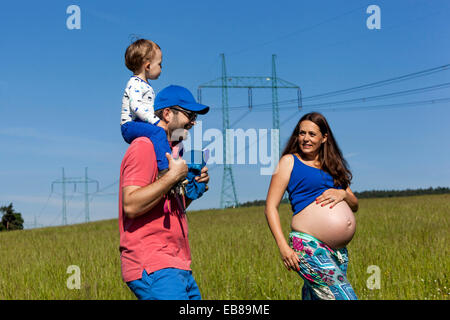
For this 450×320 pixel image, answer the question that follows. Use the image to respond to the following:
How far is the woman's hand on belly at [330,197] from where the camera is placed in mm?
3461

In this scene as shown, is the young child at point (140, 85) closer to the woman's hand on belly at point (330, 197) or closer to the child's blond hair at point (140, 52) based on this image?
the child's blond hair at point (140, 52)

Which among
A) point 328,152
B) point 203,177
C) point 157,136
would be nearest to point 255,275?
point 328,152

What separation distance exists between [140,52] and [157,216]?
117cm

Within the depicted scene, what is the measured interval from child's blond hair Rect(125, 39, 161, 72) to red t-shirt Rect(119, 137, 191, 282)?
0.69 metres

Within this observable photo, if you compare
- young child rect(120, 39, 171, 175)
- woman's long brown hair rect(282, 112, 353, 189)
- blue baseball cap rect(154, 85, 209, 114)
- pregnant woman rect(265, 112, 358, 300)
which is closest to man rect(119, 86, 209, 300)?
blue baseball cap rect(154, 85, 209, 114)

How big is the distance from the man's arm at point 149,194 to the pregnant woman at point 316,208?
1228 millimetres

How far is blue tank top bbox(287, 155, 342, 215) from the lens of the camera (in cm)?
352

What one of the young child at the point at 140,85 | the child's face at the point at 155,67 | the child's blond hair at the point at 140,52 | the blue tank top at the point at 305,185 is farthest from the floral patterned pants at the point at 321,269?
the child's blond hair at the point at 140,52

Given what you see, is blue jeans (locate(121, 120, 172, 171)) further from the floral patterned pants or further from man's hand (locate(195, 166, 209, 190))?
the floral patterned pants

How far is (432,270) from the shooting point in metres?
6.34
